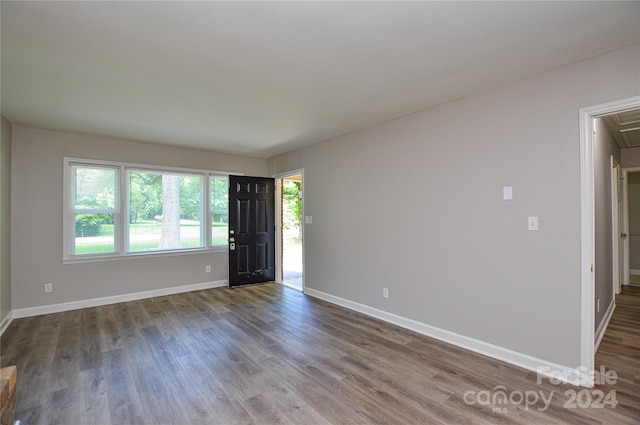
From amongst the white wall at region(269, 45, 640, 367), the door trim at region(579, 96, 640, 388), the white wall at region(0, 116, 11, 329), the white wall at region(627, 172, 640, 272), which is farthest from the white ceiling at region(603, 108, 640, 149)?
the white wall at region(0, 116, 11, 329)

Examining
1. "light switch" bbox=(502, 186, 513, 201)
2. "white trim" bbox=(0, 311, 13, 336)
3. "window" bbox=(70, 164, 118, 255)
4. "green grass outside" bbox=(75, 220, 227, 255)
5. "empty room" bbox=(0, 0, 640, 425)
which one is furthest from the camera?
"green grass outside" bbox=(75, 220, 227, 255)

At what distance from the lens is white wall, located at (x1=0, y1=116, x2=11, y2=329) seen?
3.47m

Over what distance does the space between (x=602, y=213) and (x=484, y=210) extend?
5.61 feet

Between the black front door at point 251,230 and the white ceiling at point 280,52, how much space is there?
2.30 metres

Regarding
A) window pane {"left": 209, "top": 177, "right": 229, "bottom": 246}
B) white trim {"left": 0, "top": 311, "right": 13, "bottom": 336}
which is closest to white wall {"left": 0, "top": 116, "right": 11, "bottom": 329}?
white trim {"left": 0, "top": 311, "right": 13, "bottom": 336}

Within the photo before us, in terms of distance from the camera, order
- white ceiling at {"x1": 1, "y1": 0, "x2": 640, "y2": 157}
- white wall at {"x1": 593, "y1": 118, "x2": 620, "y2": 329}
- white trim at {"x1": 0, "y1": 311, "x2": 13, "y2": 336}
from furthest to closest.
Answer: white trim at {"x1": 0, "y1": 311, "x2": 13, "y2": 336} < white wall at {"x1": 593, "y1": 118, "x2": 620, "y2": 329} < white ceiling at {"x1": 1, "y1": 0, "x2": 640, "y2": 157}

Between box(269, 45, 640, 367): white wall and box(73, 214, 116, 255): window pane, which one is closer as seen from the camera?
box(269, 45, 640, 367): white wall

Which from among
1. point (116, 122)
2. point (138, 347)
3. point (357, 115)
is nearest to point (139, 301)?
point (138, 347)

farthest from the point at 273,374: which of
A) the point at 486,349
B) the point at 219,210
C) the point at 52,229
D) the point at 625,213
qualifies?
the point at 625,213

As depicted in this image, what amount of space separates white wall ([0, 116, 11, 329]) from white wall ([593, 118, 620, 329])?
249 inches

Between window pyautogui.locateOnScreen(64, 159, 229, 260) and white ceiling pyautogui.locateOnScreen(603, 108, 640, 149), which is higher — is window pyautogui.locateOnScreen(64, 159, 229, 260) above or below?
below

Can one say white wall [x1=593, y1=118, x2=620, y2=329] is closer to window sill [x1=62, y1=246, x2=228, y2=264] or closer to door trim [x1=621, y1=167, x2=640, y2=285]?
door trim [x1=621, y1=167, x2=640, y2=285]

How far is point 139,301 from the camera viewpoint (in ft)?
15.2

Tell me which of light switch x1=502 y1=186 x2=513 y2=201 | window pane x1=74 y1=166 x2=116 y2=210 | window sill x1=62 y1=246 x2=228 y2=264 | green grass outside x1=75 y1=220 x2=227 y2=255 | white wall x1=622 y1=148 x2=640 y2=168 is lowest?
window sill x1=62 y1=246 x2=228 y2=264
